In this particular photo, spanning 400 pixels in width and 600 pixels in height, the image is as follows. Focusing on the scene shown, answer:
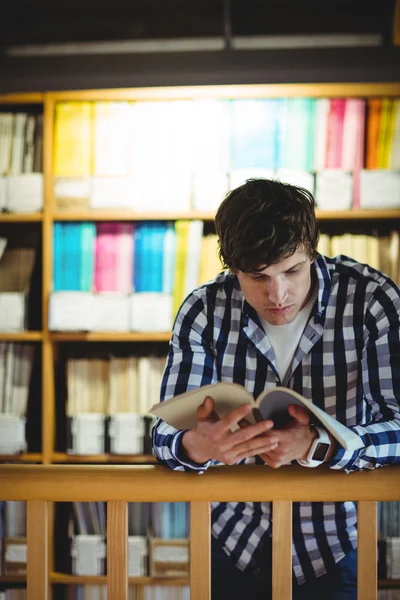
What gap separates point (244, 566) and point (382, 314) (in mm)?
590

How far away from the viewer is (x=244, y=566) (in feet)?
4.01

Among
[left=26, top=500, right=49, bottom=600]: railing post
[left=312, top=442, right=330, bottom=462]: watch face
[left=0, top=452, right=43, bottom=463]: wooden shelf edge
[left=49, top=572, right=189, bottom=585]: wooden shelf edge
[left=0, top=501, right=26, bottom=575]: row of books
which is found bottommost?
[left=49, top=572, right=189, bottom=585]: wooden shelf edge

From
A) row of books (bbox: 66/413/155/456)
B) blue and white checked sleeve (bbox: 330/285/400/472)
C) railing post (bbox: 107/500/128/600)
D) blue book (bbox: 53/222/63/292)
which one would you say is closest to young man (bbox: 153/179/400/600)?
blue and white checked sleeve (bbox: 330/285/400/472)

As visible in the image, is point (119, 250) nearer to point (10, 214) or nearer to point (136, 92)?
point (10, 214)

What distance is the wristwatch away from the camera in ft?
2.85

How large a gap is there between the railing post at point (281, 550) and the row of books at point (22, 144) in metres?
1.55

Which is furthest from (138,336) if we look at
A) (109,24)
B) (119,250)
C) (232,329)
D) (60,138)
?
(109,24)

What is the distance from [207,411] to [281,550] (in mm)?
254

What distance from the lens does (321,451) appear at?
882 mm

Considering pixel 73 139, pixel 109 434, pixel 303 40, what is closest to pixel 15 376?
pixel 109 434

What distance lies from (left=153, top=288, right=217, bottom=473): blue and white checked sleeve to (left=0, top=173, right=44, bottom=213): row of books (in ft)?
3.41

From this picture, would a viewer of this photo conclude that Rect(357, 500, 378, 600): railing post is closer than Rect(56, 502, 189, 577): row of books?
Yes

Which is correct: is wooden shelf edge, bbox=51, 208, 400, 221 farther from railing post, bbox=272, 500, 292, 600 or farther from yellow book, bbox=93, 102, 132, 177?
railing post, bbox=272, 500, 292, 600

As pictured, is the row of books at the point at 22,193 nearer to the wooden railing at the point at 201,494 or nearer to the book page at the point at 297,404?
the wooden railing at the point at 201,494
